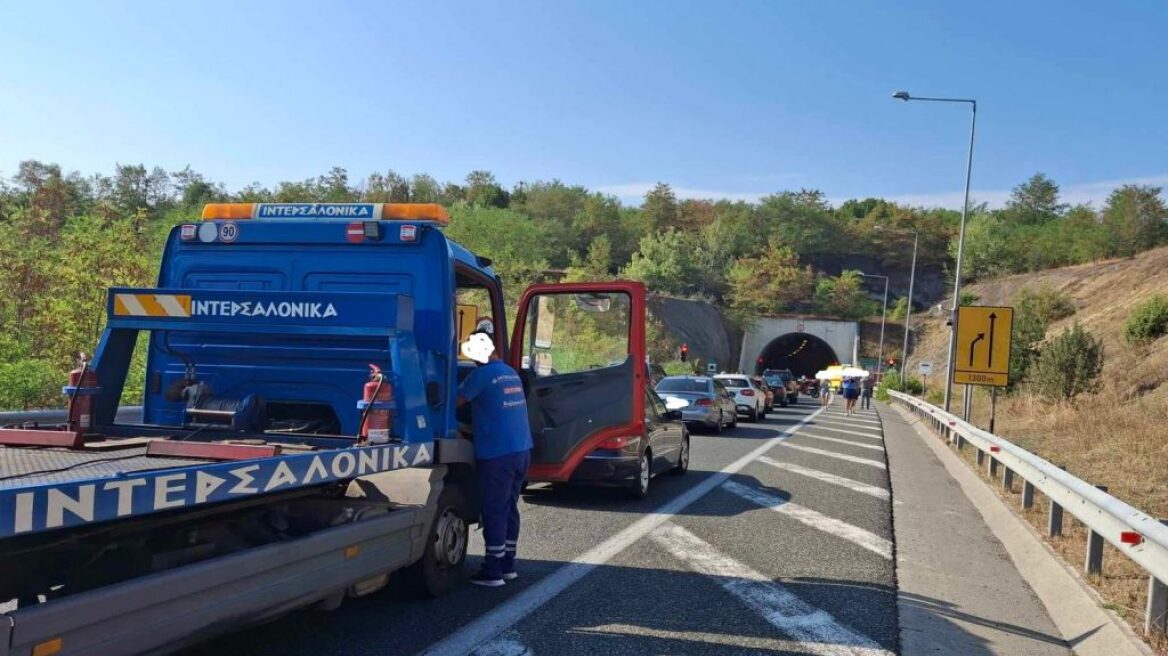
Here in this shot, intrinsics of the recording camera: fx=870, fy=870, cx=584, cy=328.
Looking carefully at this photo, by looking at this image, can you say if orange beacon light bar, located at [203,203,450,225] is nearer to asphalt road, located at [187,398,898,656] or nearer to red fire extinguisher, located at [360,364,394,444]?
red fire extinguisher, located at [360,364,394,444]

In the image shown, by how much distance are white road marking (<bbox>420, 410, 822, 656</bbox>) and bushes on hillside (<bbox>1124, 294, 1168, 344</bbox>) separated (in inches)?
1059

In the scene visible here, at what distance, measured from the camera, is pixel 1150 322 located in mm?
30656

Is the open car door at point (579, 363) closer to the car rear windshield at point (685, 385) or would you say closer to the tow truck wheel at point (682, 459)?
the tow truck wheel at point (682, 459)

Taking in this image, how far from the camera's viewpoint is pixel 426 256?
5988mm

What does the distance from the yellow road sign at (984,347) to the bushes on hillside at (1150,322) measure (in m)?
16.1

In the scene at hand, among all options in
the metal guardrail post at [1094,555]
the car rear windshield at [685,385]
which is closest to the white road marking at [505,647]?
the metal guardrail post at [1094,555]

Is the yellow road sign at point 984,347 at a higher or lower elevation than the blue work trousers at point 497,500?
higher

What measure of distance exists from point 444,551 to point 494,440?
80cm

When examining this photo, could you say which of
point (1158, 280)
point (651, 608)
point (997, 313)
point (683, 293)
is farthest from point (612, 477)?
point (683, 293)

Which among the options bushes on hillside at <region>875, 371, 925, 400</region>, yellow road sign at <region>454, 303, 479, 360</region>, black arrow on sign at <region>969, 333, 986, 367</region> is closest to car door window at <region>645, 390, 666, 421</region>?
yellow road sign at <region>454, 303, 479, 360</region>

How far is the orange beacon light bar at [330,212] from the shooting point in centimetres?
602

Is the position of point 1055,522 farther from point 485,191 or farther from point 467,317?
point 485,191

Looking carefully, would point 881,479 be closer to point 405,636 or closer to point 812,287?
point 405,636

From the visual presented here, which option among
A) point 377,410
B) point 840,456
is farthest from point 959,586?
point 840,456
